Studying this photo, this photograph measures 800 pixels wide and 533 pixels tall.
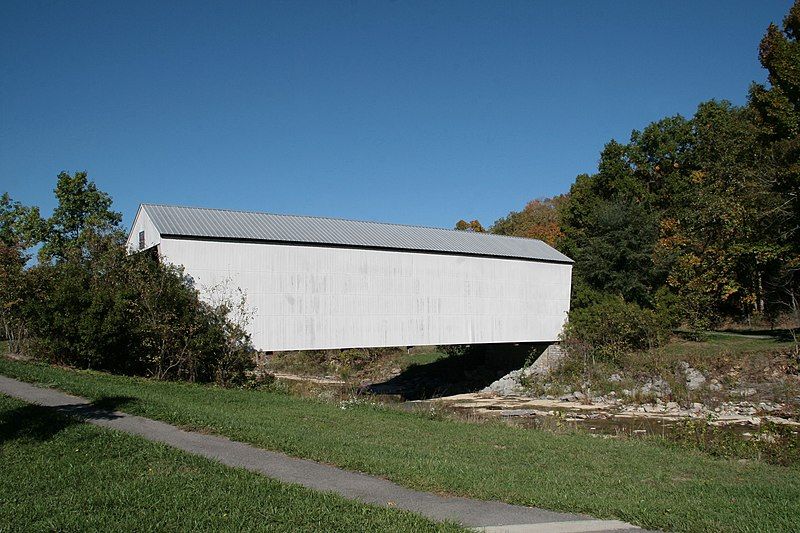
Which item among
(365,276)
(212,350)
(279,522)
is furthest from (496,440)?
(365,276)

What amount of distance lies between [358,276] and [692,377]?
14.6m

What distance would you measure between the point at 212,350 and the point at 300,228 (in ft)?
19.2

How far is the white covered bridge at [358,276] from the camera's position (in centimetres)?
2120

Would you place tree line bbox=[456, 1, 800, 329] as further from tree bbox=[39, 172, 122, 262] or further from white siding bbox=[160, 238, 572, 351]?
tree bbox=[39, 172, 122, 262]

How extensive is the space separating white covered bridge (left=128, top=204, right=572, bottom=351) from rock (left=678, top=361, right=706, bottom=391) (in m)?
6.19

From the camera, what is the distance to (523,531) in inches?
249

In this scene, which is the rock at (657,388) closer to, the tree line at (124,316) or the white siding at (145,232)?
the tree line at (124,316)

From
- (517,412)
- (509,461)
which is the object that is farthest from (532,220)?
(509,461)

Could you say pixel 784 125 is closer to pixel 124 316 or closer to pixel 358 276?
pixel 358 276

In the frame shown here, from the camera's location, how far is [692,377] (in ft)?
86.5

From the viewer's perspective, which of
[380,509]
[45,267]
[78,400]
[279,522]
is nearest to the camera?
[279,522]

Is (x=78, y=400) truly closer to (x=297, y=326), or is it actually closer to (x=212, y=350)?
(x=212, y=350)

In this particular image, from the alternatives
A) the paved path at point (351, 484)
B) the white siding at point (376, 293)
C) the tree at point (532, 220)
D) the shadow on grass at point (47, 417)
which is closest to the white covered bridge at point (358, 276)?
the white siding at point (376, 293)

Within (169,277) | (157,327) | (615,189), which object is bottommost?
(157,327)
